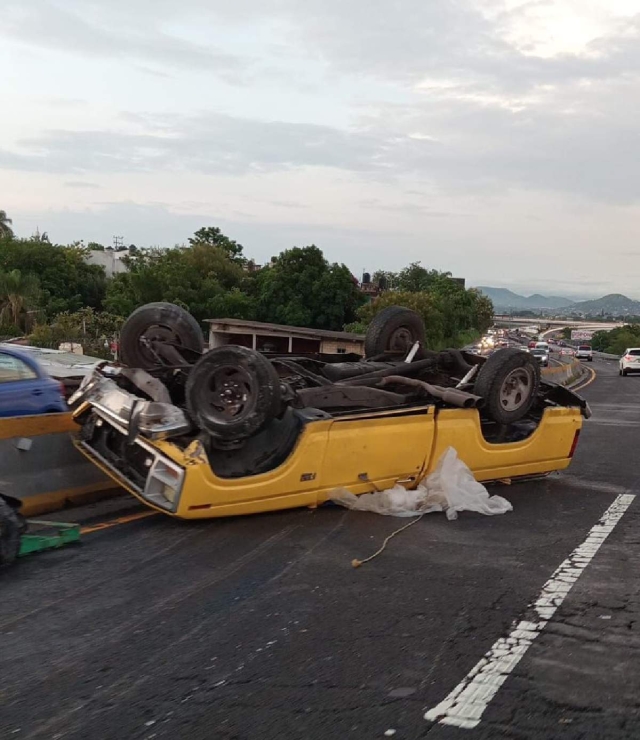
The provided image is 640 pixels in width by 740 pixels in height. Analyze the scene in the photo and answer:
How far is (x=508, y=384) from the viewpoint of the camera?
7.41 m

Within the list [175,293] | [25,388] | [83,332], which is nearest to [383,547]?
[25,388]

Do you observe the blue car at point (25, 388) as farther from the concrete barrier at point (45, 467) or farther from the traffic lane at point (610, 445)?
the traffic lane at point (610, 445)

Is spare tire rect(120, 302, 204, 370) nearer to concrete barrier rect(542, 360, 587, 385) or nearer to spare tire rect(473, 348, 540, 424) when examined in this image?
spare tire rect(473, 348, 540, 424)

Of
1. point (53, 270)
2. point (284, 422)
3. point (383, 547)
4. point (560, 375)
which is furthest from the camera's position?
point (53, 270)

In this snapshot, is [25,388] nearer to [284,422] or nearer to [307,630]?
[284,422]

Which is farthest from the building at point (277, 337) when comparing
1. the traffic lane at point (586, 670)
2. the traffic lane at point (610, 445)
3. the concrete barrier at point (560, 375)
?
the traffic lane at point (586, 670)

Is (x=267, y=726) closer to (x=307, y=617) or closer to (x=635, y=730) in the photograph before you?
(x=307, y=617)

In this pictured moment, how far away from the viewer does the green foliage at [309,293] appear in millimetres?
51031

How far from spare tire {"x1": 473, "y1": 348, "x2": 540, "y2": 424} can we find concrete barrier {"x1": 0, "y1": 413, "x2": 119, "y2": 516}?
3.65m

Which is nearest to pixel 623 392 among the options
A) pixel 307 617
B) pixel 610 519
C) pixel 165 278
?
pixel 610 519

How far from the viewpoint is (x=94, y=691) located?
3354mm

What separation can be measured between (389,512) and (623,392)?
19.3 meters

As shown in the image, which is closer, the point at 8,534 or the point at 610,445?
the point at 8,534

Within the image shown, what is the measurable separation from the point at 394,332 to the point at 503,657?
227 inches
